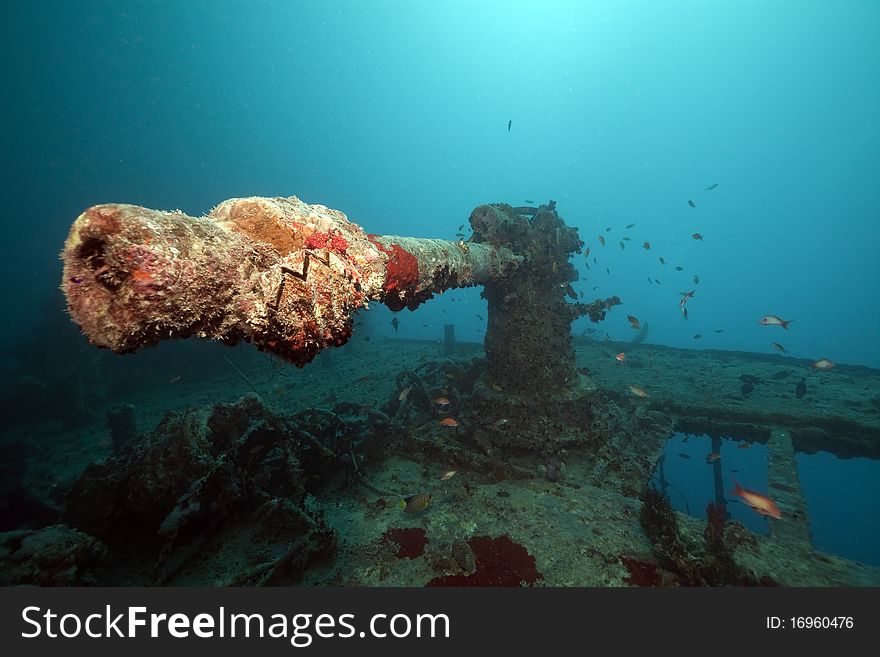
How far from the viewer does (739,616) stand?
3494mm

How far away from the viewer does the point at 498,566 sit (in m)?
4.23

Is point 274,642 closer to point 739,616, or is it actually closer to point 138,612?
point 138,612

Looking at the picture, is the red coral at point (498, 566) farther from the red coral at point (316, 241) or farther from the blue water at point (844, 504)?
the blue water at point (844, 504)

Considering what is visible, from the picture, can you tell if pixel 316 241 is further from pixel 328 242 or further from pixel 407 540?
pixel 407 540

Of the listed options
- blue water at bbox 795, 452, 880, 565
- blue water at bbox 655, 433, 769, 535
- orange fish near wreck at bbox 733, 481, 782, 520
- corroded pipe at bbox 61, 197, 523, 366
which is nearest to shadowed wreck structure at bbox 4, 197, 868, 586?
corroded pipe at bbox 61, 197, 523, 366

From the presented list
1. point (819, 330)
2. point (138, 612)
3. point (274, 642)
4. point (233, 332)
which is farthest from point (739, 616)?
point (819, 330)

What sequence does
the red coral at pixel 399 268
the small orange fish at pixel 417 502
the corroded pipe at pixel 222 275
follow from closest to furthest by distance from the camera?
the corroded pipe at pixel 222 275 < the red coral at pixel 399 268 < the small orange fish at pixel 417 502

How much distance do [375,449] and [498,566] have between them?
3215 millimetres

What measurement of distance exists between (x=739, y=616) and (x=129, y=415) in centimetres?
1205

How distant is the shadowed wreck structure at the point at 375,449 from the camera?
1.80 meters

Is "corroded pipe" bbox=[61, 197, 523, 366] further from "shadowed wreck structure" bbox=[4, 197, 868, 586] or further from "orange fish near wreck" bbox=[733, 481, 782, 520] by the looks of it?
"orange fish near wreck" bbox=[733, 481, 782, 520]

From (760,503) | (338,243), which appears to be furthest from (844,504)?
(338,243)

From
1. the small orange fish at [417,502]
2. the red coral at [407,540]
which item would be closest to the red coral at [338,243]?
the small orange fish at [417,502]

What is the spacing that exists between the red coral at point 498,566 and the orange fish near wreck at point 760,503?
11.9 feet
